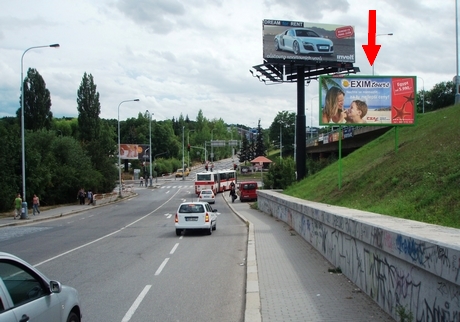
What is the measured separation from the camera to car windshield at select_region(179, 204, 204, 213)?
22.7 metres

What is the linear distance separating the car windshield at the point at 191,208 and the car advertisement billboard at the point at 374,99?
7007 millimetres

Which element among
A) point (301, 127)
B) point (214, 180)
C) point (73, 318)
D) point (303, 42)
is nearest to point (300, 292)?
point (73, 318)

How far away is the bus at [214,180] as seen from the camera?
63906 mm

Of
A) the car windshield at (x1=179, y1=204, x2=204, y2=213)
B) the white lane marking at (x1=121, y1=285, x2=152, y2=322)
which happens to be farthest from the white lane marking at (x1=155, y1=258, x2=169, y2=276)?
the car windshield at (x1=179, y1=204, x2=204, y2=213)

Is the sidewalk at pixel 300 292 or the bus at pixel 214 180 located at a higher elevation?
the sidewalk at pixel 300 292

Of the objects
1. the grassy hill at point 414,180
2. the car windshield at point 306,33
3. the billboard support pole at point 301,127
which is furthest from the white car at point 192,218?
the car windshield at point 306,33

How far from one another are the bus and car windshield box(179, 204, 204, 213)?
133ft

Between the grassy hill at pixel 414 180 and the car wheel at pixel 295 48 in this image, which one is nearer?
the grassy hill at pixel 414 180

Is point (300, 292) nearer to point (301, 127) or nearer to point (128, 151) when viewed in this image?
point (301, 127)

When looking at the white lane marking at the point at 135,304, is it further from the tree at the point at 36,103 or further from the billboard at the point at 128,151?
the billboard at the point at 128,151

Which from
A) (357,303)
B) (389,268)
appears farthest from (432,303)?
(357,303)

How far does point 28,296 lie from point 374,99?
18.5 metres

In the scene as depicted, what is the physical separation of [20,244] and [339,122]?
13931 millimetres

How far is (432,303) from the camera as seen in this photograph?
5.63 meters
